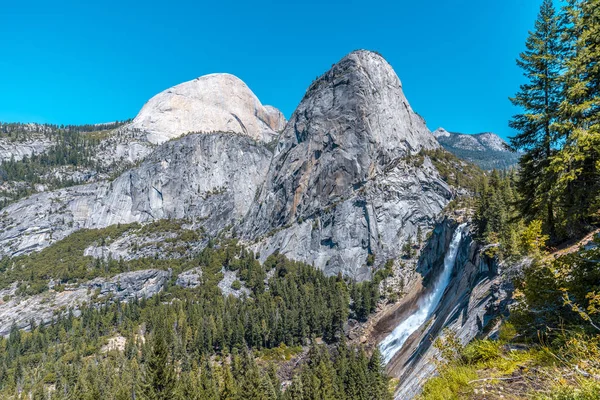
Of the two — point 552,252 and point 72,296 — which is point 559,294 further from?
point 72,296

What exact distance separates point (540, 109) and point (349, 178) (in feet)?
375

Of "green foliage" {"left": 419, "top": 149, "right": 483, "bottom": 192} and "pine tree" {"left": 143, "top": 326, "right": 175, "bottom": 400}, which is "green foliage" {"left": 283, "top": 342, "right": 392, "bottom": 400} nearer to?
"pine tree" {"left": 143, "top": 326, "right": 175, "bottom": 400}

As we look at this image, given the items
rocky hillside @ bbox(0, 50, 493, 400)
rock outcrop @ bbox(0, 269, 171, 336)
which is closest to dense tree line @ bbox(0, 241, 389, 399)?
rocky hillside @ bbox(0, 50, 493, 400)

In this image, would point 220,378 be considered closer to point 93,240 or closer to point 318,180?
point 318,180

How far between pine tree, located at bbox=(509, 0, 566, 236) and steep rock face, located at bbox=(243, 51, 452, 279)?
9486 centimetres

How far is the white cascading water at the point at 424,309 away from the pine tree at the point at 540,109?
5121 centimetres

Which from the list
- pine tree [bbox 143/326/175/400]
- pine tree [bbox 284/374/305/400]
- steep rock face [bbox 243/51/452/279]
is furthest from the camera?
steep rock face [bbox 243/51/452/279]

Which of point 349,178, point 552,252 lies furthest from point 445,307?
point 349,178

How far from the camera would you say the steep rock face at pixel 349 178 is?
123250mm

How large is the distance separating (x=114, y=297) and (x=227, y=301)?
58.6 m

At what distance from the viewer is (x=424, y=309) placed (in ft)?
244

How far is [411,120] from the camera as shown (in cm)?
15825

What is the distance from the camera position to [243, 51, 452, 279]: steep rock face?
12325 cm

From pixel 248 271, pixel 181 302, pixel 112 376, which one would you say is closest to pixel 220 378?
pixel 112 376
